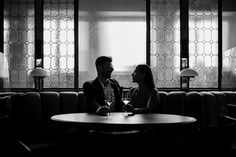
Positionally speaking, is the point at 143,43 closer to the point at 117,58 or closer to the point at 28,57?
the point at 117,58

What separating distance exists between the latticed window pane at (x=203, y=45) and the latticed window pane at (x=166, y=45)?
0.27 m

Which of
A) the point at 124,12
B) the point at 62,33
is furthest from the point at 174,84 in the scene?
the point at 62,33

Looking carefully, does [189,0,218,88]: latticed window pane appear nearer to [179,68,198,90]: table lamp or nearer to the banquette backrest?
[179,68,198,90]: table lamp

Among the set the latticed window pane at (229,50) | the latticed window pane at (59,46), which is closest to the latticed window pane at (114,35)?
the latticed window pane at (59,46)

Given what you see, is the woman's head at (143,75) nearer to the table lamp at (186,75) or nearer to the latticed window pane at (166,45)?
the table lamp at (186,75)

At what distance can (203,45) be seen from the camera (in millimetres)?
6387

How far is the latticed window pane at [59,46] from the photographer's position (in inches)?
246

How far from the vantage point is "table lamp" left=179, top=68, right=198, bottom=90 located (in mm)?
5258

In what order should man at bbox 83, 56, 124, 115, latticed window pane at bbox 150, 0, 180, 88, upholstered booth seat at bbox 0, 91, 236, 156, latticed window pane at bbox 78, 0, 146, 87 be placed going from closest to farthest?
man at bbox 83, 56, 124, 115
upholstered booth seat at bbox 0, 91, 236, 156
latticed window pane at bbox 150, 0, 180, 88
latticed window pane at bbox 78, 0, 146, 87

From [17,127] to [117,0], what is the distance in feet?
11.8

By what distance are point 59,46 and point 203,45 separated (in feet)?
8.85

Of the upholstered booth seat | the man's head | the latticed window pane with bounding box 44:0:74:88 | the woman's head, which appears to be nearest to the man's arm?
the man's head

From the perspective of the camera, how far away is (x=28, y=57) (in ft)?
20.4

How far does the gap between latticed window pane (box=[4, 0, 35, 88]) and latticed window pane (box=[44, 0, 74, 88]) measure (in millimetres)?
273
